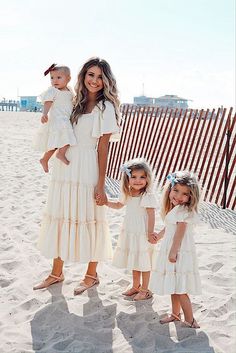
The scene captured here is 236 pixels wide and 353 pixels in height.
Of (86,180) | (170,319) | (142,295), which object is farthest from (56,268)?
(170,319)

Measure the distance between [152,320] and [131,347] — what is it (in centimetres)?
41

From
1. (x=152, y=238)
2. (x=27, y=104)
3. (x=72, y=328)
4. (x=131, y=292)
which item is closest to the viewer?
(x=72, y=328)

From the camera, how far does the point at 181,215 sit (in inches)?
129

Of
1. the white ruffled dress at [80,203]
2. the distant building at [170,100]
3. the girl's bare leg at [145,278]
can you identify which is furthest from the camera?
the distant building at [170,100]

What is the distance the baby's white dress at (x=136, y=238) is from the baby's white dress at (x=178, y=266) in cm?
34

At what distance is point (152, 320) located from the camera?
3535 mm

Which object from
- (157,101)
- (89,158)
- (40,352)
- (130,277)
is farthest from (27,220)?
(157,101)

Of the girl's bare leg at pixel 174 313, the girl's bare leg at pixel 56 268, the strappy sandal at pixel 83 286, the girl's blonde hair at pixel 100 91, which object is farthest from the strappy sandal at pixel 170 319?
the girl's blonde hair at pixel 100 91

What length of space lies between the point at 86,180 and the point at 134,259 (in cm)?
73

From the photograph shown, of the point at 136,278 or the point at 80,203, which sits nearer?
the point at 80,203

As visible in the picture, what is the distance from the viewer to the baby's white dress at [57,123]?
3666 mm

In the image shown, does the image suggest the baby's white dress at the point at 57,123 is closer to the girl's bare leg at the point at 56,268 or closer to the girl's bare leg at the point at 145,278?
the girl's bare leg at the point at 56,268

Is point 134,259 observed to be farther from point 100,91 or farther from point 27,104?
point 27,104

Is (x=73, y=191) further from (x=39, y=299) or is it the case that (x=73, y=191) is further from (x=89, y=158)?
(x=39, y=299)
